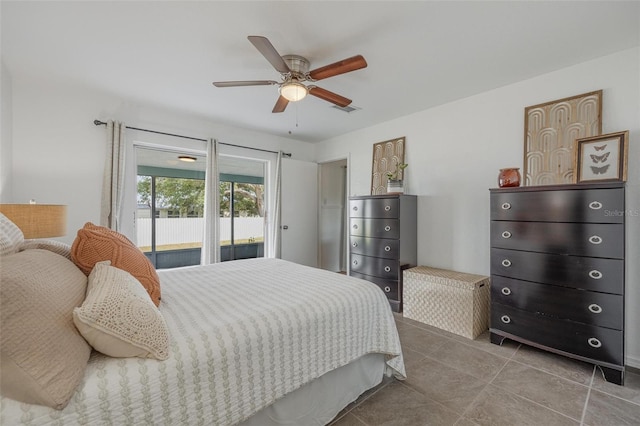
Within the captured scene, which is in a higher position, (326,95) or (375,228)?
(326,95)

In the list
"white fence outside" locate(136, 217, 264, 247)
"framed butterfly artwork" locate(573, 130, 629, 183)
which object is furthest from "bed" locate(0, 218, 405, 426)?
"framed butterfly artwork" locate(573, 130, 629, 183)

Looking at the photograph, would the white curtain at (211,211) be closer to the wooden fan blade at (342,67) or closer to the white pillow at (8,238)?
the wooden fan blade at (342,67)

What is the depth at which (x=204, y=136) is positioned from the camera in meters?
3.79

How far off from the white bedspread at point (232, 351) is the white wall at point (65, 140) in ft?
6.35

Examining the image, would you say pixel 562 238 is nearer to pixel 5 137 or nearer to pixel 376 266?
pixel 376 266

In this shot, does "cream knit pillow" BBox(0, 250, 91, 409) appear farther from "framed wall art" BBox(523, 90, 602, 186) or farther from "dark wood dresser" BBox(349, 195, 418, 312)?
"framed wall art" BBox(523, 90, 602, 186)

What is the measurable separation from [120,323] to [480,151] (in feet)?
10.9

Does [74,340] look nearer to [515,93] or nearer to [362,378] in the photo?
[362,378]

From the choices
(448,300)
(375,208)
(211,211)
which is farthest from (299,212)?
(448,300)

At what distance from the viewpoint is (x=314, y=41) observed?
2.02 m

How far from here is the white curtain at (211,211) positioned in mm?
3693

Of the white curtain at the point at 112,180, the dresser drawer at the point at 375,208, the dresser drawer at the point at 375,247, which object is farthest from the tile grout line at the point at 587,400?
the white curtain at the point at 112,180

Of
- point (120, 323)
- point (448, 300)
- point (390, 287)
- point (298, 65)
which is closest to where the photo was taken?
point (120, 323)

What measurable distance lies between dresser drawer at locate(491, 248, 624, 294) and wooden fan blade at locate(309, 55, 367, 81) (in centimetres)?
195
